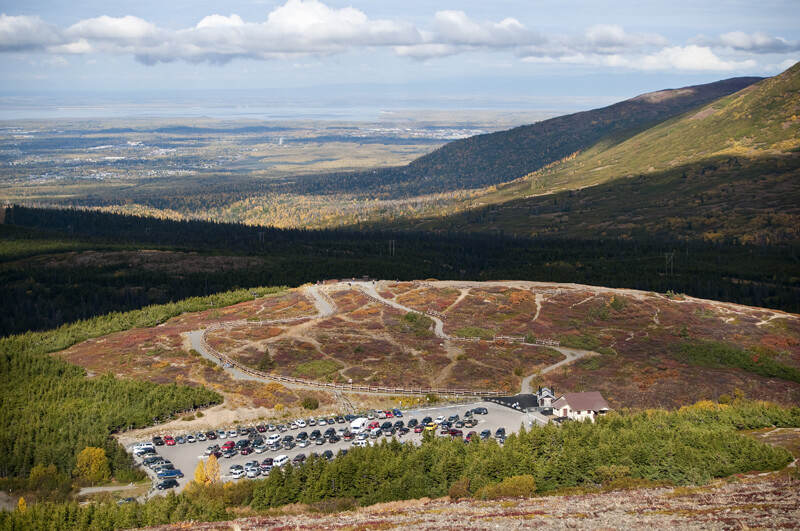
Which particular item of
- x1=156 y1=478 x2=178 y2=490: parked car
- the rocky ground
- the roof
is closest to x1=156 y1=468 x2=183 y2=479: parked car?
x1=156 y1=478 x2=178 y2=490: parked car

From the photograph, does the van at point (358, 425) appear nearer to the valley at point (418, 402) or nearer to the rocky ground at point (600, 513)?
the valley at point (418, 402)

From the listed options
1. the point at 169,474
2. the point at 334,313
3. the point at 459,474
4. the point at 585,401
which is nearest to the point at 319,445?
the point at 169,474

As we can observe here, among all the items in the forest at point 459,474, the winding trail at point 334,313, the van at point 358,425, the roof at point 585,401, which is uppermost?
the forest at point 459,474

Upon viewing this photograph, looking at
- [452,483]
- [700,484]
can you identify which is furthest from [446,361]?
[700,484]

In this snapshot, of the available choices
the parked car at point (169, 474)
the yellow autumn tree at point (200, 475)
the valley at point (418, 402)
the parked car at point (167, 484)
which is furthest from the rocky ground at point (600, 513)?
the parked car at point (169, 474)

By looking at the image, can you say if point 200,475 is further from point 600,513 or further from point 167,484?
point 600,513

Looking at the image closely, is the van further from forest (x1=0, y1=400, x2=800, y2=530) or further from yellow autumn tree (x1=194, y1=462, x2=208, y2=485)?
yellow autumn tree (x1=194, y1=462, x2=208, y2=485)

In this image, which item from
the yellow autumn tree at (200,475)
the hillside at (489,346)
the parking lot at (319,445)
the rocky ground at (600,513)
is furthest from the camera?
the hillside at (489,346)
